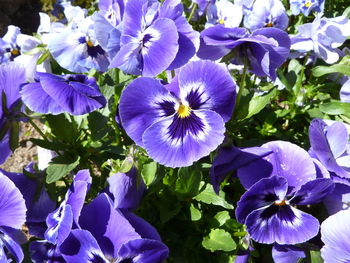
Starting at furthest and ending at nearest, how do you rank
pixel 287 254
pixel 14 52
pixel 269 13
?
pixel 14 52, pixel 269 13, pixel 287 254

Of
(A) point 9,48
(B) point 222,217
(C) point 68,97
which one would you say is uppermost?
(C) point 68,97

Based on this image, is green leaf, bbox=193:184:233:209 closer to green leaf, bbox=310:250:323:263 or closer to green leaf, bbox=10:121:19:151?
green leaf, bbox=310:250:323:263

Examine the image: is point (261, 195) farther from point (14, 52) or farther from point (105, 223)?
point (14, 52)

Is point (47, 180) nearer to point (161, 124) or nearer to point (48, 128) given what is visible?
point (48, 128)

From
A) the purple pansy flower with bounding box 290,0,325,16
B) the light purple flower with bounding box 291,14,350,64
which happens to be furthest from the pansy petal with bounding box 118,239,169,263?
the purple pansy flower with bounding box 290,0,325,16

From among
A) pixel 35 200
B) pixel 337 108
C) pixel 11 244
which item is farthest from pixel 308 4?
pixel 11 244
